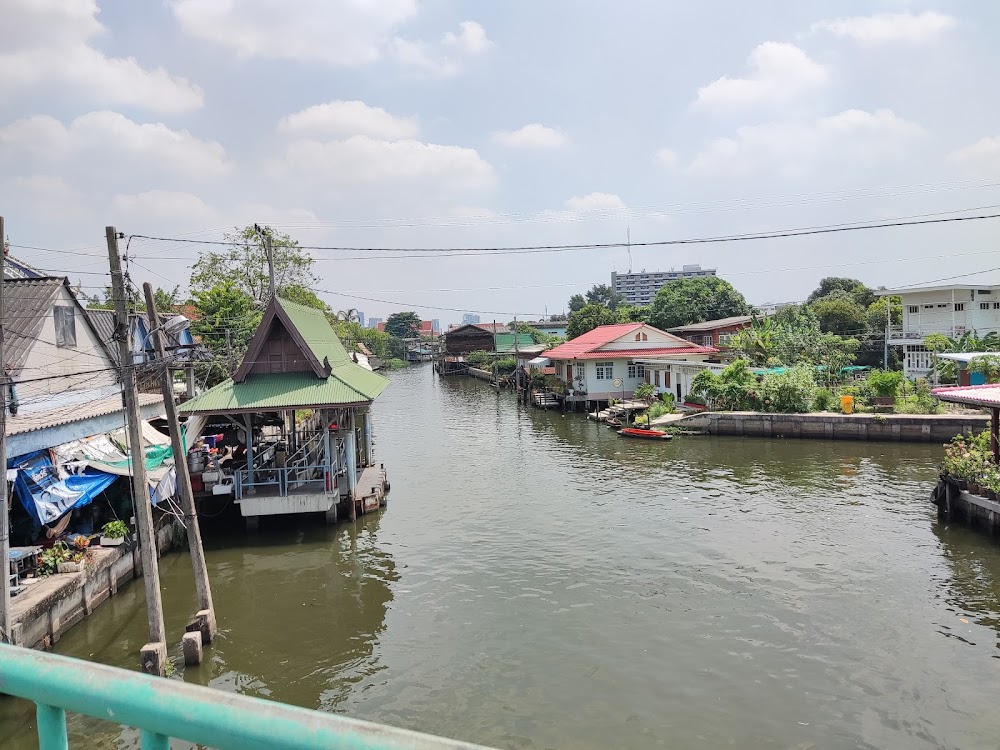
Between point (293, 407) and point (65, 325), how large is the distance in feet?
29.2

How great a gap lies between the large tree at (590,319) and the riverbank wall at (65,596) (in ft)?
176

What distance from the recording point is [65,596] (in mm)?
11820

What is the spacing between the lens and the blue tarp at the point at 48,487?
44.0 feet

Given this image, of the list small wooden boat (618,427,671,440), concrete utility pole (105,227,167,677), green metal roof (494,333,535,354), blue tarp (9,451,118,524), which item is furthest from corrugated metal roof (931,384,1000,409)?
green metal roof (494,333,535,354)

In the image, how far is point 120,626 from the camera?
492 inches

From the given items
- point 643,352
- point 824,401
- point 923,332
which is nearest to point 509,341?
point 643,352

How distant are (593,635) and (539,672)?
5.07ft

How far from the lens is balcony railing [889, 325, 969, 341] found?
126 feet

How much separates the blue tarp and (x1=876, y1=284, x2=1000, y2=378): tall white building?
3903 centimetres

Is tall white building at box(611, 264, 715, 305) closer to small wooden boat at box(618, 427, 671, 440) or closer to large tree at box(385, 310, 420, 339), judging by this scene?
large tree at box(385, 310, 420, 339)

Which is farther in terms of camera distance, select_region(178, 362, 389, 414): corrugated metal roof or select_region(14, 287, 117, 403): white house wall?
select_region(14, 287, 117, 403): white house wall

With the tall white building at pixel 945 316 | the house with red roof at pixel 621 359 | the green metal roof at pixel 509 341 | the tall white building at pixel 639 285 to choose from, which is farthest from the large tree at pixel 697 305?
the tall white building at pixel 639 285

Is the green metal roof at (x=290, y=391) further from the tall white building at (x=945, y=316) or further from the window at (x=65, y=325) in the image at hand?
the tall white building at (x=945, y=316)

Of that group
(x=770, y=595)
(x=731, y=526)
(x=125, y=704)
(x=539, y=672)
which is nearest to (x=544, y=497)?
(x=731, y=526)
